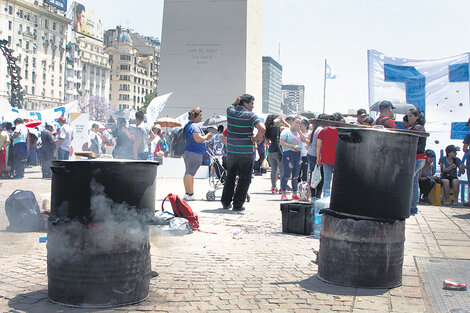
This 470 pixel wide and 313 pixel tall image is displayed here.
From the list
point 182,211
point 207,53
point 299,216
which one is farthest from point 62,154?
point 207,53

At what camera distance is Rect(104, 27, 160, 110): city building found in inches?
6944

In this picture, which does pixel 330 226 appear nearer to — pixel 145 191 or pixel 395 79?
pixel 145 191

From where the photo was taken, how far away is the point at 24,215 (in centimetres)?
764

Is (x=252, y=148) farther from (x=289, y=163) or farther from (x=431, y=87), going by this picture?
(x=431, y=87)

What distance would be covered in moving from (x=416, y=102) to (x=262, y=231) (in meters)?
8.65

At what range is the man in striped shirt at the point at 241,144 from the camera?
1012cm

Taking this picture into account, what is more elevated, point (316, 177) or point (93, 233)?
point (316, 177)

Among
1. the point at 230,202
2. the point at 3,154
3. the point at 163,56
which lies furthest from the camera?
the point at 163,56

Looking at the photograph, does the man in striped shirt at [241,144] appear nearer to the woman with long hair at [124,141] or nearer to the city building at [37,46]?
the woman with long hair at [124,141]

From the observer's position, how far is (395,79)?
1518 cm

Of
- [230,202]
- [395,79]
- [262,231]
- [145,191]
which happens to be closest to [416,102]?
[395,79]

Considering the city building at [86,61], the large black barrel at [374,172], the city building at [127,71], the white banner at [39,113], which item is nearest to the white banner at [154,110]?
the white banner at [39,113]

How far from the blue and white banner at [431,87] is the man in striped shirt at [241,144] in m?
5.90

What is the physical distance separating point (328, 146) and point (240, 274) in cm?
455
